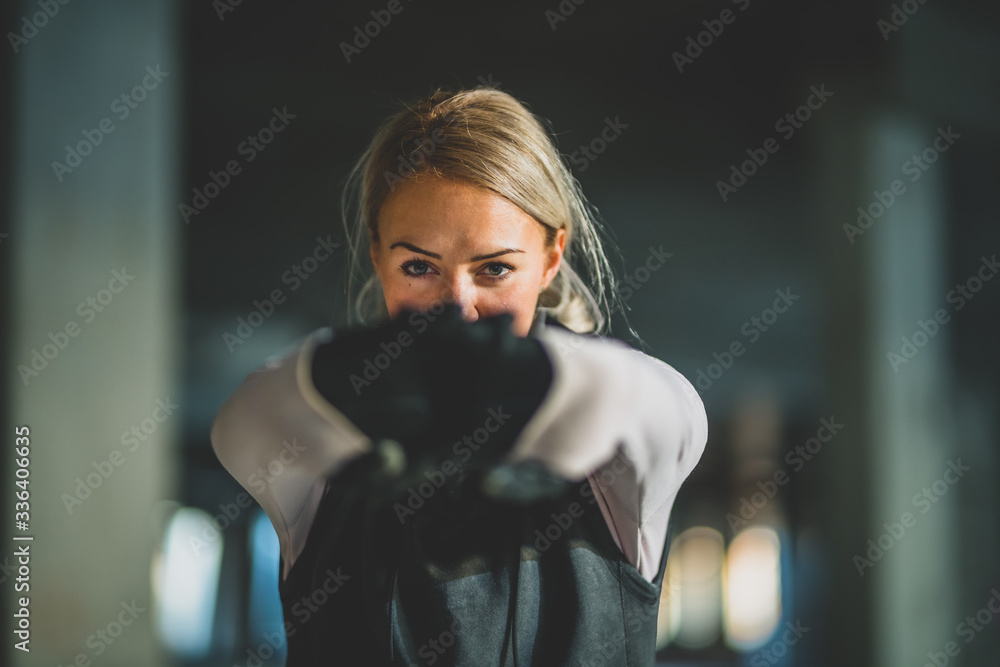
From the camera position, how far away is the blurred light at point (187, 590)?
14.5 feet

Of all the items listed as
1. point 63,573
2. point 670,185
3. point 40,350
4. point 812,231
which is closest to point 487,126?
point 40,350

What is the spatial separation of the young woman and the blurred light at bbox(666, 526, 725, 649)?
4952 mm

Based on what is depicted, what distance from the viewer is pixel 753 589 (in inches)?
232

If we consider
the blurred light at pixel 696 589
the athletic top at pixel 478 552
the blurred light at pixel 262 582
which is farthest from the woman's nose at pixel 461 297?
the blurred light at pixel 696 589

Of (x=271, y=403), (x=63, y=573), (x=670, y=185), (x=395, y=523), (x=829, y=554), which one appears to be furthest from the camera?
(x=670, y=185)

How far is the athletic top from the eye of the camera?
89 centimetres

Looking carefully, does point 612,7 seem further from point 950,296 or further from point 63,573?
point 63,573

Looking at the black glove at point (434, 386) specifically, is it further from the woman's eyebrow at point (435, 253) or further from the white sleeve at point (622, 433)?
the woman's eyebrow at point (435, 253)

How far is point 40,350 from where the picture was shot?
2307 mm

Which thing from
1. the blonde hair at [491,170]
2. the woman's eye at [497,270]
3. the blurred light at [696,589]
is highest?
the blonde hair at [491,170]

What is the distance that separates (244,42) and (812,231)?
3.11 metres

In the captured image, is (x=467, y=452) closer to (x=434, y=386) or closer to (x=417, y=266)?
(x=434, y=386)

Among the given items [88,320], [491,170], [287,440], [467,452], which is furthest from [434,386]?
[88,320]

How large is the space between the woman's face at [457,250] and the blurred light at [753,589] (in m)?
5.44
